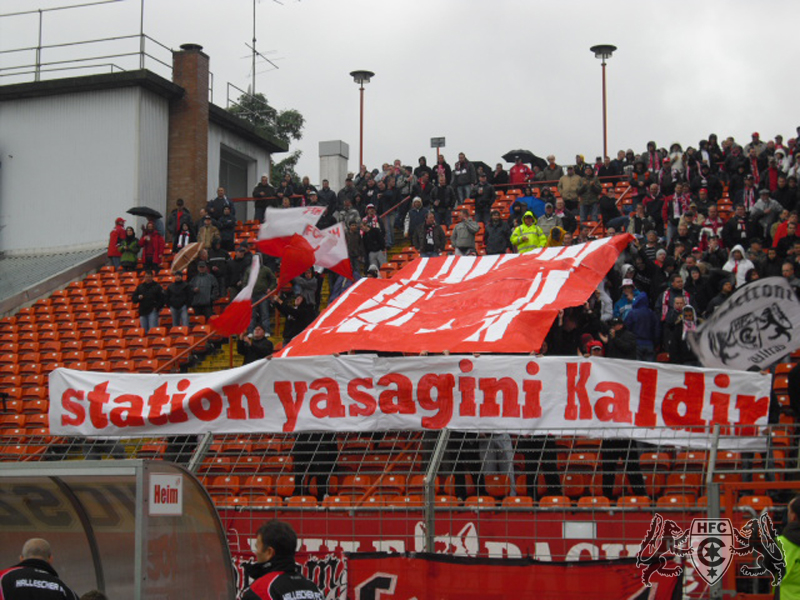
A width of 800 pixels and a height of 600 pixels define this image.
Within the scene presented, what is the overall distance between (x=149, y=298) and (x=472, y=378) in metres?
11.0

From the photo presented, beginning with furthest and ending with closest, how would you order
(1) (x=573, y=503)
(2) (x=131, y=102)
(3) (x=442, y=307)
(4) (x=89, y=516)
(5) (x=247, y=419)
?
(2) (x=131, y=102) < (3) (x=442, y=307) < (5) (x=247, y=419) < (1) (x=573, y=503) < (4) (x=89, y=516)

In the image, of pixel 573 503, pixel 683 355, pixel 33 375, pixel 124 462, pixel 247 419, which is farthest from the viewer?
pixel 33 375

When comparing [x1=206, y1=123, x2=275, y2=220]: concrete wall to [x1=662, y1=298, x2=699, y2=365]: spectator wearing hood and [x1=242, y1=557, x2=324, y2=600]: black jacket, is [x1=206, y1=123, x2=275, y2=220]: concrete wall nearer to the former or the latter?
[x1=662, y1=298, x2=699, y2=365]: spectator wearing hood

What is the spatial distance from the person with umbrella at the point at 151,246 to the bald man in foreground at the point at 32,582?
1714cm

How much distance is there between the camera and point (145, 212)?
23734mm

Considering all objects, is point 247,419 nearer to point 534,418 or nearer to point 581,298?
point 534,418

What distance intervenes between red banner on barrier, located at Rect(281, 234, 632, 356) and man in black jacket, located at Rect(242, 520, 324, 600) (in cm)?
531

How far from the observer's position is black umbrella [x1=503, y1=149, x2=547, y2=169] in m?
31.5

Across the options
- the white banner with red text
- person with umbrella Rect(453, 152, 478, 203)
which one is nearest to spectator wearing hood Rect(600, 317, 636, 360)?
the white banner with red text

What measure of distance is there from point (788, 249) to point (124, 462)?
1221cm

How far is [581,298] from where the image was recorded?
470 inches

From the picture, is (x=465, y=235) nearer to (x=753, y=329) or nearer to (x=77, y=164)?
(x=753, y=329)

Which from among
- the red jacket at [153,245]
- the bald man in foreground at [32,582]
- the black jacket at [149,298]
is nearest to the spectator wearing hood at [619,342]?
the bald man in foreground at [32,582]

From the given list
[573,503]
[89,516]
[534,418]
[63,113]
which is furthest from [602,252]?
[63,113]
